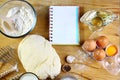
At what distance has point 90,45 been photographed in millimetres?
1226

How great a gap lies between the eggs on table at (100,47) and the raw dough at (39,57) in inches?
4.0

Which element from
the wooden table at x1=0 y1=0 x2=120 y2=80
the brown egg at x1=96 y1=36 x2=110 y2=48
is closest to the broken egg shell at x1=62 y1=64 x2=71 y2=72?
the wooden table at x1=0 y1=0 x2=120 y2=80

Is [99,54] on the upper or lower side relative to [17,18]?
lower

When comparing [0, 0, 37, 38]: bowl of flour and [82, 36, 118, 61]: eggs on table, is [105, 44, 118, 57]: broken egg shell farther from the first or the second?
[0, 0, 37, 38]: bowl of flour

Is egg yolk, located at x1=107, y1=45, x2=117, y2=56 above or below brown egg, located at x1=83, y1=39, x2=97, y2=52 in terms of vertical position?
below

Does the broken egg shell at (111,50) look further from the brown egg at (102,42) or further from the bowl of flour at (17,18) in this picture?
the bowl of flour at (17,18)

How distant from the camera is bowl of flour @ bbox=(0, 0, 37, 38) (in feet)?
4.05

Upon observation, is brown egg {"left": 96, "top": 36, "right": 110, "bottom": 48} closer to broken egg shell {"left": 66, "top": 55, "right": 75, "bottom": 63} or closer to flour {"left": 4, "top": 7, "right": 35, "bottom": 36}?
broken egg shell {"left": 66, "top": 55, "right": 75, "bottom": 63}

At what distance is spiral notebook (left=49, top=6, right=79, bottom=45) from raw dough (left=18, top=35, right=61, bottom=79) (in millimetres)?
34

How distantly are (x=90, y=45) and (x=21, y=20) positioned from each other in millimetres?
222

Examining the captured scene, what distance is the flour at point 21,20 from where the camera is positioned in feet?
4.04

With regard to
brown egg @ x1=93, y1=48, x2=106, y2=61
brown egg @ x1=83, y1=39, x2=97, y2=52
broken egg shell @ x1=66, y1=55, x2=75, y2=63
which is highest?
brown egg @ x1=83, y1=39, x2=97, y2=52

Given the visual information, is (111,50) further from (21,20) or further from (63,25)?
(21,20)

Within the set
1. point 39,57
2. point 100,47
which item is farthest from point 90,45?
point 39,57
